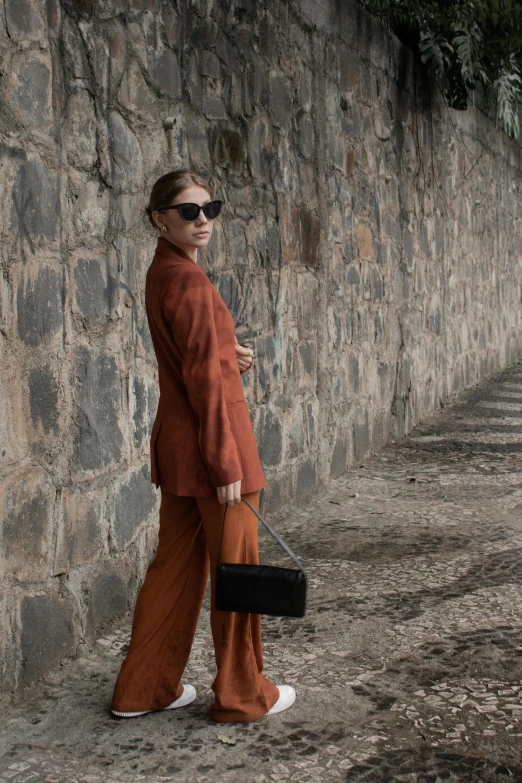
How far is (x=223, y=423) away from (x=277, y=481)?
8.48ft

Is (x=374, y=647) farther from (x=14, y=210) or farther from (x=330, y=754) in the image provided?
(x=14, y=210)

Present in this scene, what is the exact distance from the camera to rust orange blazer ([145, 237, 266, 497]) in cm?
253

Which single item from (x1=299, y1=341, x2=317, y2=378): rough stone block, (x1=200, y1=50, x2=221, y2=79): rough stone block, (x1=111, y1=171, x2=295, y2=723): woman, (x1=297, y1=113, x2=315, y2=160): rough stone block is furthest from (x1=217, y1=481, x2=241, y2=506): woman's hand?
(x1=297, y1=113, x2=315, y2=160): rough stone block

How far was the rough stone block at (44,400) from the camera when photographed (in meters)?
3.00

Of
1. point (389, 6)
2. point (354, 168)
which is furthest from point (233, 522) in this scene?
point (389, 6)

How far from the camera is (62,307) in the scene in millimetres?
3164

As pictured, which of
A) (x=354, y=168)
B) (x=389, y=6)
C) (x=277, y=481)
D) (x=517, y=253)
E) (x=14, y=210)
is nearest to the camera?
(x=14, y=210)

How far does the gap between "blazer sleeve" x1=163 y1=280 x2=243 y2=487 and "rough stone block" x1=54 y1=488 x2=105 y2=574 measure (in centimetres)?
83

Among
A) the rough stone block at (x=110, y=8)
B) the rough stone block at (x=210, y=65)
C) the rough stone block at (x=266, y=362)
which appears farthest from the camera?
the rough stone block at (x=266, y=362)

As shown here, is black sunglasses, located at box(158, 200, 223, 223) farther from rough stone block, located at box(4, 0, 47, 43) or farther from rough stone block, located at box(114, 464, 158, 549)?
rough stone block, located at box(114, 464, 158, 549)

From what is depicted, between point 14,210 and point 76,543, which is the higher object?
point 14,210

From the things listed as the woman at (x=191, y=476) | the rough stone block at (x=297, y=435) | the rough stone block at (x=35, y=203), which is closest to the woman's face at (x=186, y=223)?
the woman at (x=191, y=476)

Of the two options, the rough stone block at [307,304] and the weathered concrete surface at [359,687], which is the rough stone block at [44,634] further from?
the rough stone block at [307,304]

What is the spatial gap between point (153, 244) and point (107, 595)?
1355 mm
